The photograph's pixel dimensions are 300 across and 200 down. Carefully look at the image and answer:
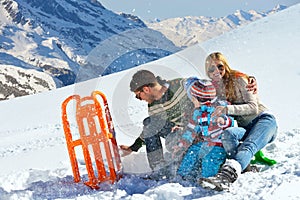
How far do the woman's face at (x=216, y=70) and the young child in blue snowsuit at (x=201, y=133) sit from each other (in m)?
0.31

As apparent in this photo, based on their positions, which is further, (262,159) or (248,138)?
(262,159)

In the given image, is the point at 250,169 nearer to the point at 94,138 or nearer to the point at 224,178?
the point at 224,178

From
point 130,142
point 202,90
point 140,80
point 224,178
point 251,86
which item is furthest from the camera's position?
point 130,142

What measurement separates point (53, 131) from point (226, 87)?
721 centimetres

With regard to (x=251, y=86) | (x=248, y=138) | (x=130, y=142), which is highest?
(x=251, y=86)

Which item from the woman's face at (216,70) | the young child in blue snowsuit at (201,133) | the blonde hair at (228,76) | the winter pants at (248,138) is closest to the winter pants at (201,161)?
the young child in blue snowsuit at (201,133)

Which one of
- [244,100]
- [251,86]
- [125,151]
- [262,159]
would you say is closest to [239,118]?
[244,100]

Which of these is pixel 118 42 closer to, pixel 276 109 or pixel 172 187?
pixel 172 187

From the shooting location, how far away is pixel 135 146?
4.60m

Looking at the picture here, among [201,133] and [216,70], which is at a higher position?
[216,70]

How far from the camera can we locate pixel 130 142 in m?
6.75

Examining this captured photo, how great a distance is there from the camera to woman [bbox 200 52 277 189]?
12.8 ft

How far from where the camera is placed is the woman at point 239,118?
12.8 ft

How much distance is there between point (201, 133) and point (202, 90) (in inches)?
16.3
